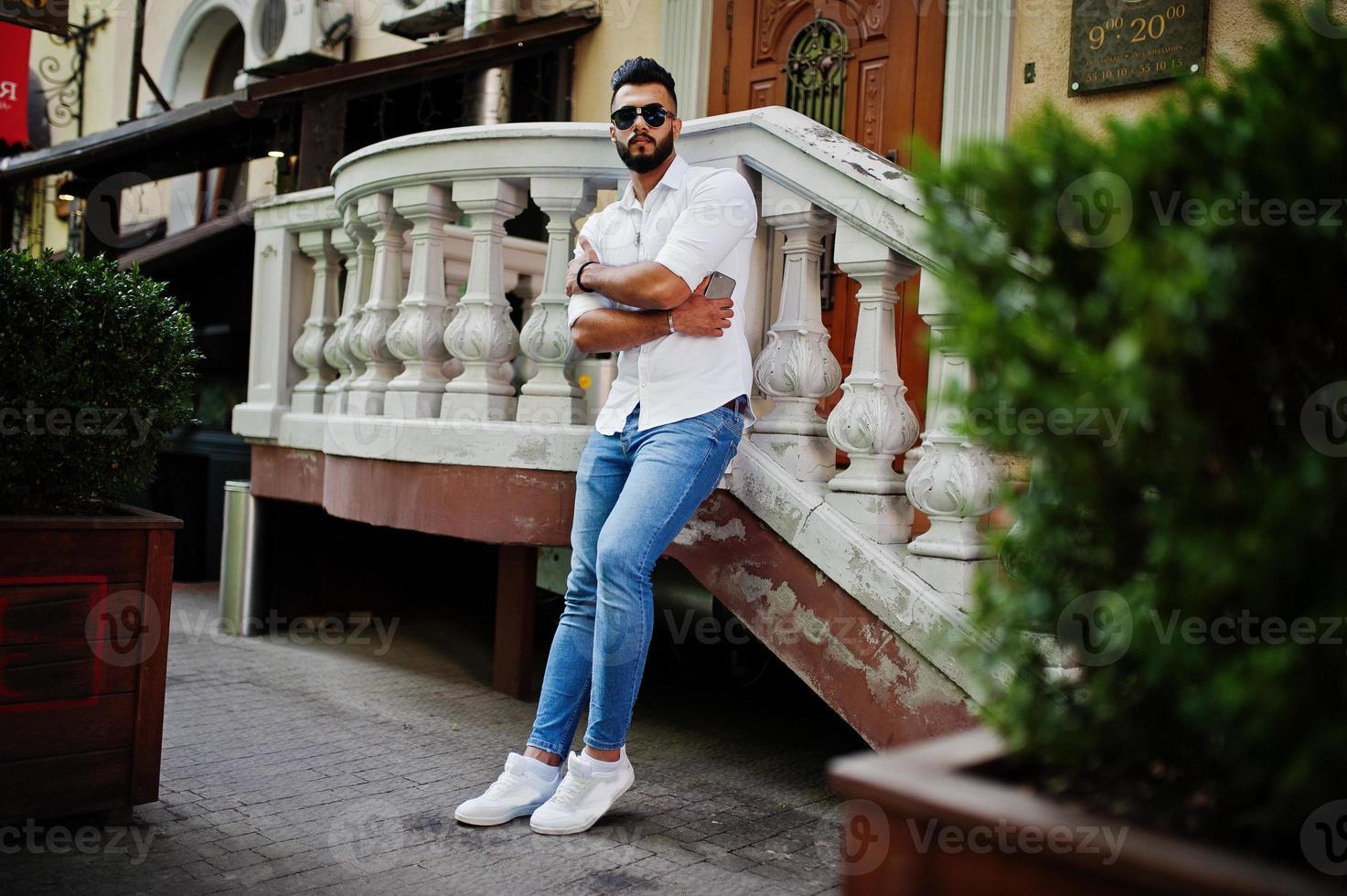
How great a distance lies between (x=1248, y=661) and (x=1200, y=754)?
0.52 feet

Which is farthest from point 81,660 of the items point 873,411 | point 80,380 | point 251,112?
point 251,112

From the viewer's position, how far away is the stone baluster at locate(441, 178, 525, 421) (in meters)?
3.68

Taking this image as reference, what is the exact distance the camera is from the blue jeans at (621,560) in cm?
278

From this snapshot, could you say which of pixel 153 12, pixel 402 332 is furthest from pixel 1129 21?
pixel 153 12

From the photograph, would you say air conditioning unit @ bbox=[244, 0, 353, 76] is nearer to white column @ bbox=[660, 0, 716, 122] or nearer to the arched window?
white column @ bbox=[660, 0, 716, 122]

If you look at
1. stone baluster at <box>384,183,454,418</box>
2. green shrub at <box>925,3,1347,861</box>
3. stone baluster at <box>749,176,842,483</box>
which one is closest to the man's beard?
stone baluster at <box>749,176,842,483</box>

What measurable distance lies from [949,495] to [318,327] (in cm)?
306

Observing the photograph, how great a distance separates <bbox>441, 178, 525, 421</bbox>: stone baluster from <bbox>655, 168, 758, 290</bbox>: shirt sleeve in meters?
0.98

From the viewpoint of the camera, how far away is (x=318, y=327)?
4.88 m

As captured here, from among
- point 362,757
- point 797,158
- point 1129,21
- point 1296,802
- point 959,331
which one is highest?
point 1129,21

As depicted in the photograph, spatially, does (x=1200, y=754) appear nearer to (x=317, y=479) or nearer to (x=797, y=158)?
(x=797, y=158)

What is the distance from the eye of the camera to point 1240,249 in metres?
1.00

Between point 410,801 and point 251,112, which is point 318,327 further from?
point 410,801

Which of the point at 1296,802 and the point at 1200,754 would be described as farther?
the point at 1200,754
